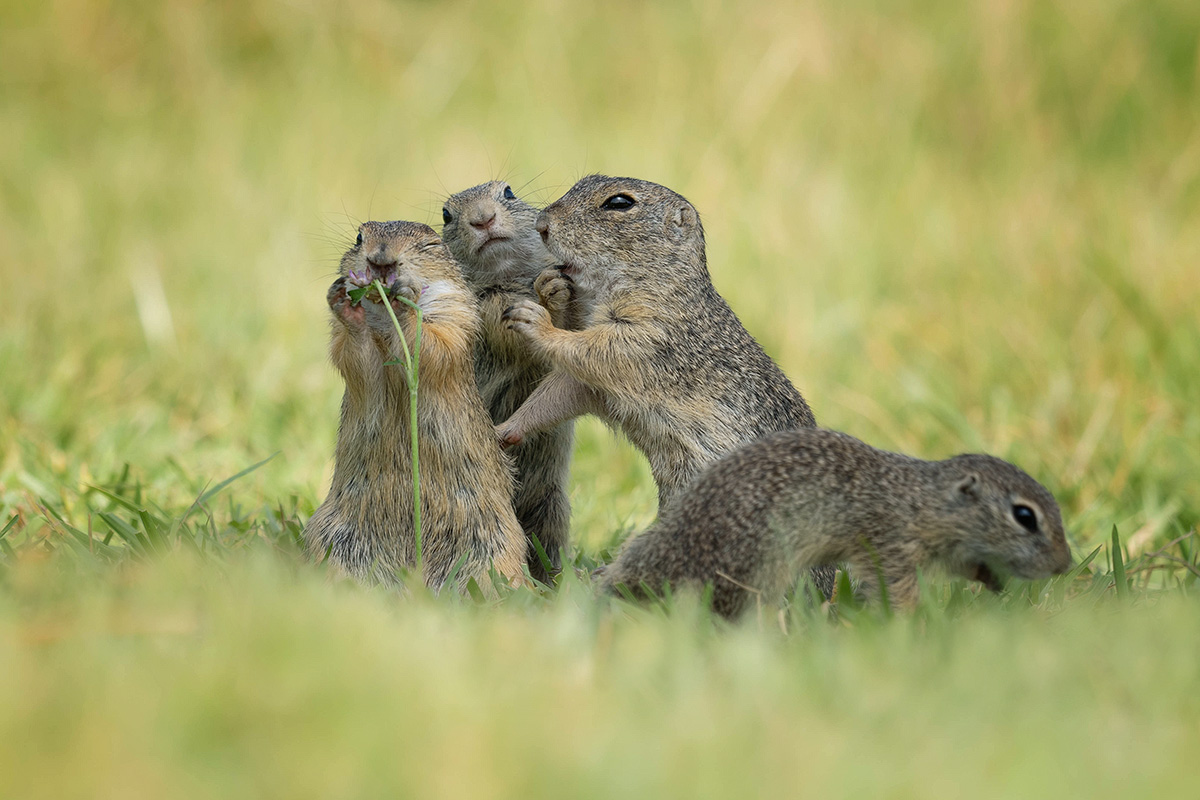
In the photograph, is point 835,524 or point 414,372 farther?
point 414,372

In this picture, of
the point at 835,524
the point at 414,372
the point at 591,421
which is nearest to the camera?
the point at 835,524

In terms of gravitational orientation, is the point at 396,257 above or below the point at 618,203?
below

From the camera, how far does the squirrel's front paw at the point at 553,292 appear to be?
4.25m

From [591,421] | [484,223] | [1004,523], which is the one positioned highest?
[484,223]

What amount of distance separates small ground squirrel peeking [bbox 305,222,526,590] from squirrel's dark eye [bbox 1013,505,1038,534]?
4.69 ft

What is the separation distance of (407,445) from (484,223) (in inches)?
36.4

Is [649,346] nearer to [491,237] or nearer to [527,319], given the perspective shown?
[527,319]

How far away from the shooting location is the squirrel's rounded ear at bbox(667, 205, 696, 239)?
446 centimetres

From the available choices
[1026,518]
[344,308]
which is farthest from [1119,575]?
[344,308]

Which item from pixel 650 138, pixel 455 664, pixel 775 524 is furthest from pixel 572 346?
pixel 650 138

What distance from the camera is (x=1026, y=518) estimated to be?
3.35 metres

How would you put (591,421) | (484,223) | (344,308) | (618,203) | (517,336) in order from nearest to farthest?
(344,308) < (517,336) < (484,223) < (618,203) < (591,421)

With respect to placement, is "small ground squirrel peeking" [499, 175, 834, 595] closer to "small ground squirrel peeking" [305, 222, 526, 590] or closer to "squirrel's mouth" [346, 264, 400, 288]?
"small ground squirrel peeking" [305, 222, 526, 590]

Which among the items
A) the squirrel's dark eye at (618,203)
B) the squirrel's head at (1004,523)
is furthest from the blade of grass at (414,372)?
the squirrel's head at (1004,523)
